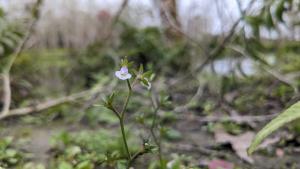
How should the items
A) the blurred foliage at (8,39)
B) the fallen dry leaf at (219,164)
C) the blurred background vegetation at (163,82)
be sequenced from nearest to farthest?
the fallen dry leaf at (219,164) → the blurred background vegetation at (163,82) → the blurred foliage at (8,39)

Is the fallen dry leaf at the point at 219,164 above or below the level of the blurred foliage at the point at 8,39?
below

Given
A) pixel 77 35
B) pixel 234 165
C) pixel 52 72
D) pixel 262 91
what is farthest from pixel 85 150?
pixel 77 35

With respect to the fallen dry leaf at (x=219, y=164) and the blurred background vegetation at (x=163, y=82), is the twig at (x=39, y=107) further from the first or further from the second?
the fallen dry leaf at (x=219, y=164)

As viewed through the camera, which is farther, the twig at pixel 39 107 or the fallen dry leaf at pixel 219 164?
the twig at pixel 39 107

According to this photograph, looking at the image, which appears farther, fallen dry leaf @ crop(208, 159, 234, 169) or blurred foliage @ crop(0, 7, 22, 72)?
blurred foliage @ crop(0, 7, 22, 72)

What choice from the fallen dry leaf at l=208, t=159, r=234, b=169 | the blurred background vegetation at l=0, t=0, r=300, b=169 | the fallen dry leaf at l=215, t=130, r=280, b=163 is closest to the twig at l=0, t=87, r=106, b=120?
the blurred background vegetation at l=0, t=0, r=300, b=169

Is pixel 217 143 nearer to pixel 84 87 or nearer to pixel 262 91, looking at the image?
pixel 262 91

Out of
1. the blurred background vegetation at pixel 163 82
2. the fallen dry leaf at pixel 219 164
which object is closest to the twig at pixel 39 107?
the blurred background vegetation at pixel 163 82

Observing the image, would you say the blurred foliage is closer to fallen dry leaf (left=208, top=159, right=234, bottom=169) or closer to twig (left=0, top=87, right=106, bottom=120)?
twig (left=0, top=87, right=106, bottom=120)

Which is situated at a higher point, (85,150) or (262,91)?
(85,150)
